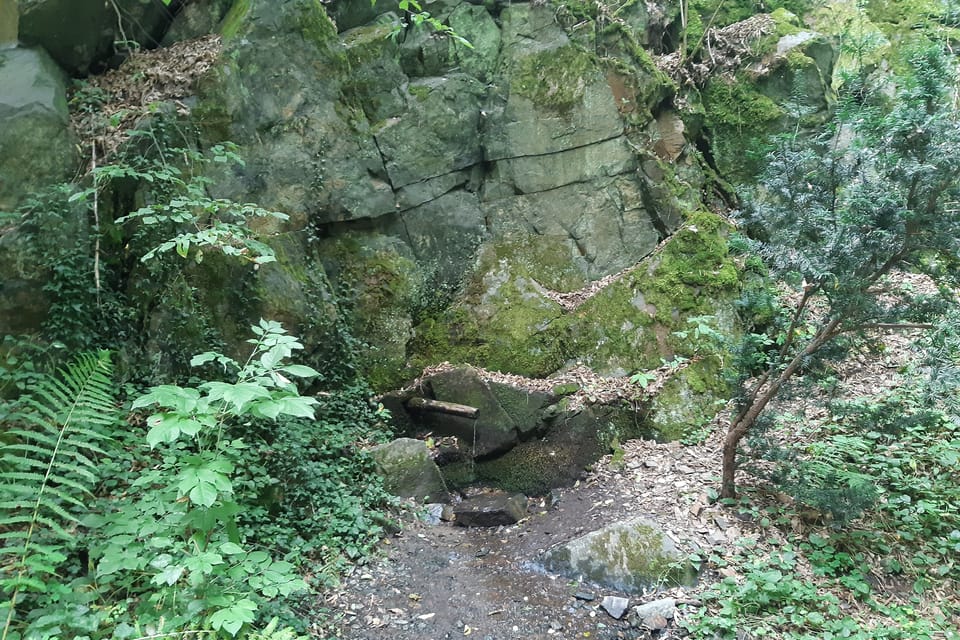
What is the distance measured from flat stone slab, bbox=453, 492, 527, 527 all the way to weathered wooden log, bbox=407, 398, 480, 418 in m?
1.25

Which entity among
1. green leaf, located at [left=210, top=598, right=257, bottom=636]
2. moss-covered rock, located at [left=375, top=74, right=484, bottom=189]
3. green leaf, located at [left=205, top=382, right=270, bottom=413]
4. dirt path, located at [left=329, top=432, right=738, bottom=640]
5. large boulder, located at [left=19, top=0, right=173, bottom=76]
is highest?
large boulder, located at [left=19, top=0, right=173, bottom=76]

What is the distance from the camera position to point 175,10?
24.0 feet

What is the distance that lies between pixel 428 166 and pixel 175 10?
3.98m

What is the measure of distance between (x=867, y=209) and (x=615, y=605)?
364cm

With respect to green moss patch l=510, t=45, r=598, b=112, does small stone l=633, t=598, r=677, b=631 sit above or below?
below

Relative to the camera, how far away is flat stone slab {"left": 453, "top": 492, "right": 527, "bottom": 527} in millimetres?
5844

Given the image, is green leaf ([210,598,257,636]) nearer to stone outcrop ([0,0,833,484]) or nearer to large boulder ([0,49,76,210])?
stone outcrop ([0,0,833,484])

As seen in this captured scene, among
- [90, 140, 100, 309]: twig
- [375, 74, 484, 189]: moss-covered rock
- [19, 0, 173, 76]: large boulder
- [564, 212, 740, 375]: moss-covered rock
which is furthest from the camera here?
[375, 74, 484, 189]: moss-covered rock

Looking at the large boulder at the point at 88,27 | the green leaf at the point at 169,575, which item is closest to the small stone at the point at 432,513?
the green leaf at the point at 169,575

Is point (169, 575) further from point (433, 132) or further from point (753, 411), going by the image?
point (433, 132)

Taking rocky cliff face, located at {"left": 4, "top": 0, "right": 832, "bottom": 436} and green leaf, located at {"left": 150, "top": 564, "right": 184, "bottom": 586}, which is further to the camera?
rocky cliff face, located at {"left": 4, "top": 0, "right": 832, "bottom": 436}

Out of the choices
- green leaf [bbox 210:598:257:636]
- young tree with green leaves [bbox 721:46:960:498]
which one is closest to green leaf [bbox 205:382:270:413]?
green leaf [bbox 210:598:257:636]

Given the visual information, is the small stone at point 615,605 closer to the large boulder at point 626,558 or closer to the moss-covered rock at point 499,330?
the large boulder at point 626,558

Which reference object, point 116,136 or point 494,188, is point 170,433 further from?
point 494,188
